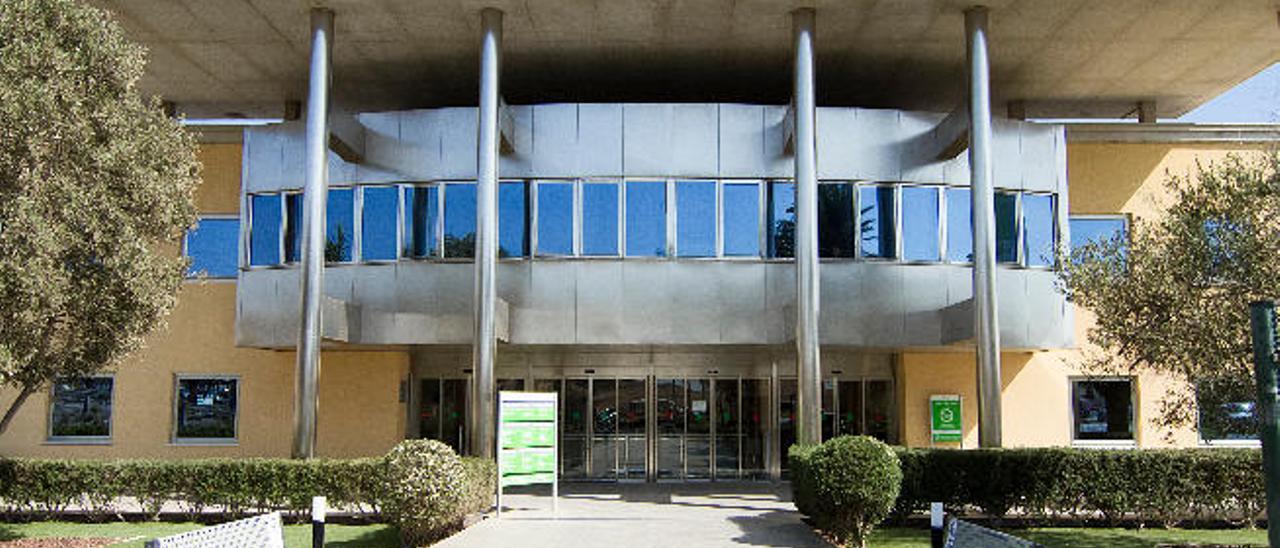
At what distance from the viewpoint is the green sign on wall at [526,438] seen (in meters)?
18.0

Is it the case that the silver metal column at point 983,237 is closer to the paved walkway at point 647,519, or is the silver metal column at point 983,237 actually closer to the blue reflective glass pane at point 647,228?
the paved walkway at point 647,519

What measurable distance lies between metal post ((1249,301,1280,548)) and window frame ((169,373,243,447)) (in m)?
22.1

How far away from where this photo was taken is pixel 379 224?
73.3ft

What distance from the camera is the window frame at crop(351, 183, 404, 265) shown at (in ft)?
72.7

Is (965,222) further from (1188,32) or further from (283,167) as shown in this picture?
(283,167)

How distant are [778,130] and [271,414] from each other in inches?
527

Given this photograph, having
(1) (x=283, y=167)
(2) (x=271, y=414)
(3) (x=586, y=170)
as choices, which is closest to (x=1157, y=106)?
(3) (x=586, y=170)

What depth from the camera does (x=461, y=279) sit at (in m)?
21.7

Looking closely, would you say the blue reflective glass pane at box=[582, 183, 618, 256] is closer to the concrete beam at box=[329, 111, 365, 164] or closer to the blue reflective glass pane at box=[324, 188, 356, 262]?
the concrete beam at box=[329, 111, 365, 164]

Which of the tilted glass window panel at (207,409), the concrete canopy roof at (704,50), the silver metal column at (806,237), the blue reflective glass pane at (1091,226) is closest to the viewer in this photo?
the silver metal column at (806,237)

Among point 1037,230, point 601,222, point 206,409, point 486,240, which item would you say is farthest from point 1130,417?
point 206,409

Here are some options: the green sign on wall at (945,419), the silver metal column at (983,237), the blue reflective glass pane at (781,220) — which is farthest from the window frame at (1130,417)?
the blue reflective glass pane at (781,220)

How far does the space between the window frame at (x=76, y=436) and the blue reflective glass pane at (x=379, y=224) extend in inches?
316

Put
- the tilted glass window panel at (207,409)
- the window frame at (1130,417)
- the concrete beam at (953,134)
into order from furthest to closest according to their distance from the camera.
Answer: the tilted glass window panel at (207,409), the window frame at (1130,417), the concrete beam at (953,134)
